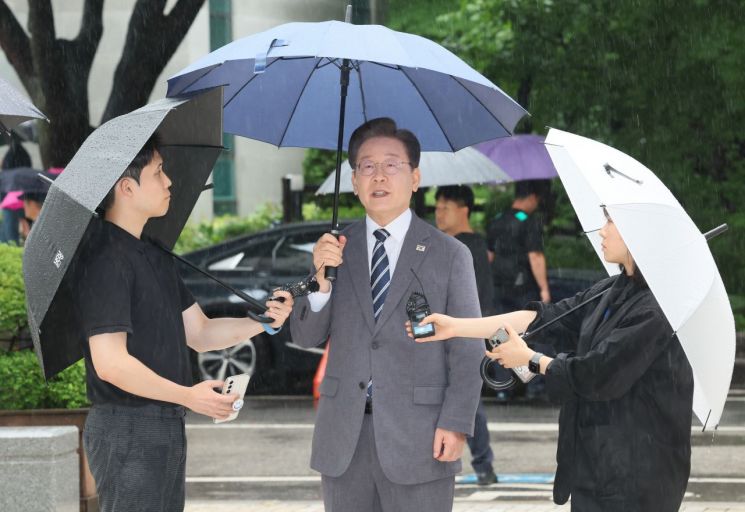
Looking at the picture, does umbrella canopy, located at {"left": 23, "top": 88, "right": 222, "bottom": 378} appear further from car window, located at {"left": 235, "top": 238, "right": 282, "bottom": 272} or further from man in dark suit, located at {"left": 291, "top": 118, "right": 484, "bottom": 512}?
car window, located at {"left": 235, "top": 238, "right": 282, "bottom": 272}

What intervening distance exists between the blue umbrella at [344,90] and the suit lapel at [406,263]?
13.5 inches

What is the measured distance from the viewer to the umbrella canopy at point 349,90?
4982mm

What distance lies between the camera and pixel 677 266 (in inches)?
174

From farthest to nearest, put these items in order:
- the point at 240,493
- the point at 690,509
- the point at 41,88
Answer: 1. the point at 41,88
2. the point at 240,493
3. the point at 690,509

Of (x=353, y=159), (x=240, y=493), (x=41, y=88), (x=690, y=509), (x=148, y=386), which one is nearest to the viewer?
(x=148, y=386)

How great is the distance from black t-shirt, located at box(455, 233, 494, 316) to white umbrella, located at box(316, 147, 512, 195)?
1194 millimetres

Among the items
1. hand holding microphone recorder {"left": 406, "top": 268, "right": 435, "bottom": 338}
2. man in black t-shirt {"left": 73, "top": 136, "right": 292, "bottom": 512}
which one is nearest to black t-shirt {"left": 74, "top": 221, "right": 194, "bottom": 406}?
man in black t-shirt {"left": 73, "top": 136, "right": 292, "bottom": 512}

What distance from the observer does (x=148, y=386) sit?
447 cm

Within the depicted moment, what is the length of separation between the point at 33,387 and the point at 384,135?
352 centimetres

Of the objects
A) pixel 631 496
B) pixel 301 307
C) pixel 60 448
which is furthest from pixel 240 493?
pixel 631 496

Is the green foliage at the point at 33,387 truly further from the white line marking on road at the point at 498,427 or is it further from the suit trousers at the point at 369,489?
the white line marking on road at the point at 498,427

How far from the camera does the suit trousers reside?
4969 mm

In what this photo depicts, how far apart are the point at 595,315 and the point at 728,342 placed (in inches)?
21.6

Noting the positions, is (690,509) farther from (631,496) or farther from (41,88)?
(41,88)
